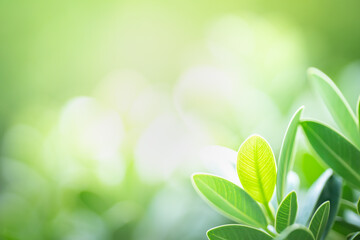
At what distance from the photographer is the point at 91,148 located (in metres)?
0.62

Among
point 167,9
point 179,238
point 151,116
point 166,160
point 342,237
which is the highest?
point 167,9

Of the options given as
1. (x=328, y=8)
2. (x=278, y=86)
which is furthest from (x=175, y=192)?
(x=328, y=8)

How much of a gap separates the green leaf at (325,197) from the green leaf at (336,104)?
0.14ft

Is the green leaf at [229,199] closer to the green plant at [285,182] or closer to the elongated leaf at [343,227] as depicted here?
the green plant at [285,182]

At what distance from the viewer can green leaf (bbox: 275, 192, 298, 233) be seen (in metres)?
0.28

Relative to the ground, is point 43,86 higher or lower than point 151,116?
higher

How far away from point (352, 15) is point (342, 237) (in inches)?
43.3

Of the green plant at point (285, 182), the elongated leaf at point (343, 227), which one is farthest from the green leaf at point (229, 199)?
the elongated leaf at point (343, 227)

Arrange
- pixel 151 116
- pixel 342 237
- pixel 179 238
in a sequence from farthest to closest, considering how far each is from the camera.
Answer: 1. pixel 151 116
2. pixel 179 238
3. pixel 342 237

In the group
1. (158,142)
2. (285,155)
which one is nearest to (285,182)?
(285,155)

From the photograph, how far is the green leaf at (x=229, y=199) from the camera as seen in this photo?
0.29 metres

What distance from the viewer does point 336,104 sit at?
326 millimetres

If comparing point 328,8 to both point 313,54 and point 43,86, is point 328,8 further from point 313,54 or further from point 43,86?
point 43,86

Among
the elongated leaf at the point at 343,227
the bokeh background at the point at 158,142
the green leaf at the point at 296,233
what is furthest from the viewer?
the bokeh background at the point at 158,142
